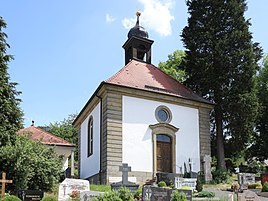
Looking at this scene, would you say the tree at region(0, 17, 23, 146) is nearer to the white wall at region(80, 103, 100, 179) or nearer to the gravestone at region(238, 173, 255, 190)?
the white wall at region(80, 103, 100, 179)

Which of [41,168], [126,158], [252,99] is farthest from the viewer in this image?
[252,99]

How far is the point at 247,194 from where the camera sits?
43.6ft

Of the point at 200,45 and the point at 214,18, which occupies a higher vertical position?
the point at 214,18

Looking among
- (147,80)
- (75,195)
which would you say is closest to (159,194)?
(75,195)

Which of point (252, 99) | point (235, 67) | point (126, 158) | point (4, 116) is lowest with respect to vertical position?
point (126, 158)

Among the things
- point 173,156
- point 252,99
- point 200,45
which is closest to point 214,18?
point 200,45

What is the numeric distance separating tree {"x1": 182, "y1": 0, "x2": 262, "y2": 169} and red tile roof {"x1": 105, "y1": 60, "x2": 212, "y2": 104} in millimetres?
1916

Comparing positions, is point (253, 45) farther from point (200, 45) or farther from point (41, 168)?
point (41, 168)

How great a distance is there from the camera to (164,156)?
2245 centimetres

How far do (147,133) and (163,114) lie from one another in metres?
1.75

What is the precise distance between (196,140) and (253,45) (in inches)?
335

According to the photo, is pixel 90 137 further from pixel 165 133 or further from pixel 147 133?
pixel 165 133

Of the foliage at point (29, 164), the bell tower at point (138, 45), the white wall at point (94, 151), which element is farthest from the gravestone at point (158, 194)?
the bell tower at point (138, 45)

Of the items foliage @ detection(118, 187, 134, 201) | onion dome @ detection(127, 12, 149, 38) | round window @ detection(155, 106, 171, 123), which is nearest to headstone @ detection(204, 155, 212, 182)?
round window @ detection(155, 106, 171, 123)
